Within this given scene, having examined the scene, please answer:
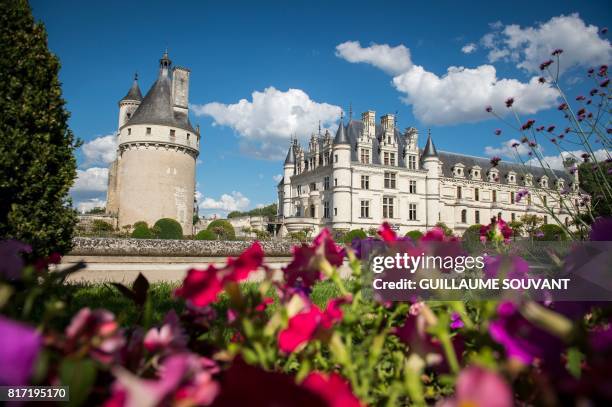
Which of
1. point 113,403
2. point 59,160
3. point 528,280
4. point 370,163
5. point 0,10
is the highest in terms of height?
point 370,163

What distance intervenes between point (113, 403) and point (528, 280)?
149cm

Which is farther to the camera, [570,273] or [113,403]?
[570,273]

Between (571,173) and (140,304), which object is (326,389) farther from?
(571,173)

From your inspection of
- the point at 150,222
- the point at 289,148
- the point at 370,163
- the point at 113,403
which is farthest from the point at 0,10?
the point at 289,148

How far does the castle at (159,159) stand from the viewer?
1127 inches

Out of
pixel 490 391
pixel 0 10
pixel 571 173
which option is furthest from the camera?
pixel 0 10

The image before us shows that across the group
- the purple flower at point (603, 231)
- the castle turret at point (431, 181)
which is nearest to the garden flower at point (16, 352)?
the purple flower at point (603, 231)

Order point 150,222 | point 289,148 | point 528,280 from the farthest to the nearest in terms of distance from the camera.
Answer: point 289,148 → point 150,222 → point 528,280

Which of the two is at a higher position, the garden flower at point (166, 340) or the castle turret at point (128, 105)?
the castle turret at point (128, 105)

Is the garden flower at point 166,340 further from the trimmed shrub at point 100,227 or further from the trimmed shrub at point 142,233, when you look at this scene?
the trimmed shrub at point 100,227

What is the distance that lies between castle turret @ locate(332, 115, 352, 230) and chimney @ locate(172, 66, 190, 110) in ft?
44.5

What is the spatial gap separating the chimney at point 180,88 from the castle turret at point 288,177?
15.3 m

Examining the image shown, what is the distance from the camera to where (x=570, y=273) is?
4.10 feet

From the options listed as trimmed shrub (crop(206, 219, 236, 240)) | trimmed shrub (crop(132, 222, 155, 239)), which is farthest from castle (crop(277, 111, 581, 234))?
trimmed shrub (crop(132, 222, 155, 239))
